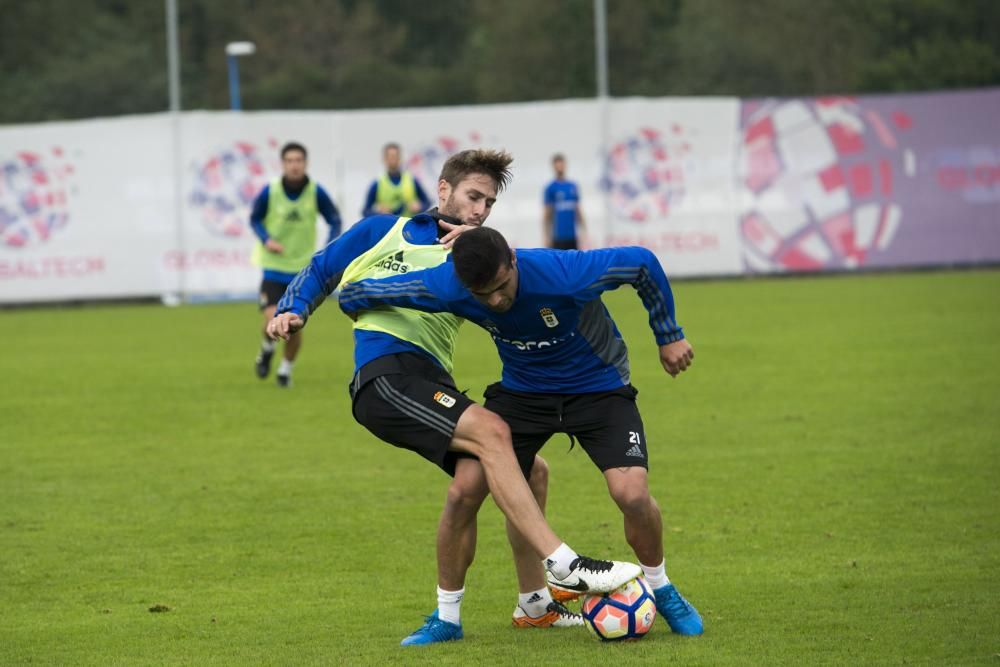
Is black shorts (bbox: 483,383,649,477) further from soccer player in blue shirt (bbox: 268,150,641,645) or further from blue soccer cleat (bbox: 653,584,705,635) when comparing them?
blue soccer cleat (bbox: 653,584,705,635)

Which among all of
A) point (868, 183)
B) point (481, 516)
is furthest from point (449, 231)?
point (868, 183)

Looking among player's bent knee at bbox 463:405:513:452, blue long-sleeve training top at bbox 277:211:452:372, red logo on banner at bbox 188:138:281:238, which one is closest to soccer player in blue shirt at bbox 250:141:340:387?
blue long-sleeve training top at bbox 277:211:452:372

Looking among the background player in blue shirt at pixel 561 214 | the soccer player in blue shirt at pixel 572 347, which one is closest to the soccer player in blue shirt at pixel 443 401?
the soccer player in blue shirt at pixel 572 347

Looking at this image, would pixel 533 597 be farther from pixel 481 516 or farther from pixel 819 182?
pixel 819 182

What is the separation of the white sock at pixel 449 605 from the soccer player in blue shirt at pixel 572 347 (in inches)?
22.8

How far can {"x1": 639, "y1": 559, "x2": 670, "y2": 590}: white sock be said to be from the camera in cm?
599

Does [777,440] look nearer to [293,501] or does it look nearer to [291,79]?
[293,501]

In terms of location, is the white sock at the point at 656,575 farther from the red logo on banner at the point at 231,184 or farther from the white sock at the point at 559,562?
the red logo on banner at the point at 231,184

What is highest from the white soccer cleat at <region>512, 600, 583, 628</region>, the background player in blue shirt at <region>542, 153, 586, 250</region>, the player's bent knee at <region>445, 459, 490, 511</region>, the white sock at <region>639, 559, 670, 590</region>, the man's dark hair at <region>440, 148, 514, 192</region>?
the background player in blue shirt at <region>542, 153, 586, 250</region>

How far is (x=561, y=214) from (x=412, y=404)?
763 inches

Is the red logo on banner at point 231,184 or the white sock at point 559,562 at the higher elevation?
the red logo on banner at point 231,184

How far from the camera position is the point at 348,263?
255 inches

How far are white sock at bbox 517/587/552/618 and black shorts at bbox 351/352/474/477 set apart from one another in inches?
24.4

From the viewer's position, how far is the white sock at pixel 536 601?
6219 millimetres
